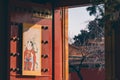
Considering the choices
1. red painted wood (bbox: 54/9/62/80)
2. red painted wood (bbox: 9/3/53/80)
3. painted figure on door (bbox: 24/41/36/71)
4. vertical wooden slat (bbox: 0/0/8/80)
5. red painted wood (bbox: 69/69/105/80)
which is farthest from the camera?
red painted wood (bbox: 69/69/105/80)

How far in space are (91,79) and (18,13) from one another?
17.9m

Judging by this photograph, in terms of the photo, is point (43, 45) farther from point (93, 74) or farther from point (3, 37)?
point (93, 74)

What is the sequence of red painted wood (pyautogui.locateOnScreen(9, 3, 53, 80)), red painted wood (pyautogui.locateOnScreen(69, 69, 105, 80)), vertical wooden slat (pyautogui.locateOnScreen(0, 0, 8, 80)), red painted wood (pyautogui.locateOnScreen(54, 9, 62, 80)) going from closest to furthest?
vertical wooden slat (pyautogui.locateOnScreen(0, 0, 8, 80)) < red painted wood (pyautogui.locateOnScreen(9, 3, 53, 80)) < red painted wood (pyautogui.locateOnScreen(54, 9, 62, 80)) < red painted wood (pyautogui.locateOnScreen(69, 69, 105, 80))

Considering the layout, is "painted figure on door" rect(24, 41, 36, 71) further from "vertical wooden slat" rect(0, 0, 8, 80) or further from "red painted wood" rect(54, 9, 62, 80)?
"red painted wood" rect(54, 9, 62, 80)

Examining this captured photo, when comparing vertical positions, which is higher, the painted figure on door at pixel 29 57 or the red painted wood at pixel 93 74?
the painted figure on door at pixel 29 57

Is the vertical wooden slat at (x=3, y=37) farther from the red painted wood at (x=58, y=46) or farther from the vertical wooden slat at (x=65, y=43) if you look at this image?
the vertical wooden slat at (x=65, y=43)

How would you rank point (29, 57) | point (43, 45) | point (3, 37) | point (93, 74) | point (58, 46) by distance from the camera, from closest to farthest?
point (3, 37) → point (29, 57) → point (43, 45) → point (58, 46) → point (93, 74)

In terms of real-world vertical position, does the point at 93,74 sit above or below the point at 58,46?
below

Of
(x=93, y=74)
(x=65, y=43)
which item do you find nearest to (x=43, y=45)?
(x=65, y=43)

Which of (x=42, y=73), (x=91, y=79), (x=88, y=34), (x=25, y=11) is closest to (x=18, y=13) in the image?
(x=25, y=11)

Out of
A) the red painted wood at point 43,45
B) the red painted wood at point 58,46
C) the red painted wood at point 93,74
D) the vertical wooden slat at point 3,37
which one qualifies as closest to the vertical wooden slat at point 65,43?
the red painted wood at point 58,46

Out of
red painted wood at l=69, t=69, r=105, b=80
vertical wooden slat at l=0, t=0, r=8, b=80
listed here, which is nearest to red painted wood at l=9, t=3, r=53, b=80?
vertical wooden slat at l=0, t=0, r=8, b=80

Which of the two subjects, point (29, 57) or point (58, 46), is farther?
point (58, 46)
